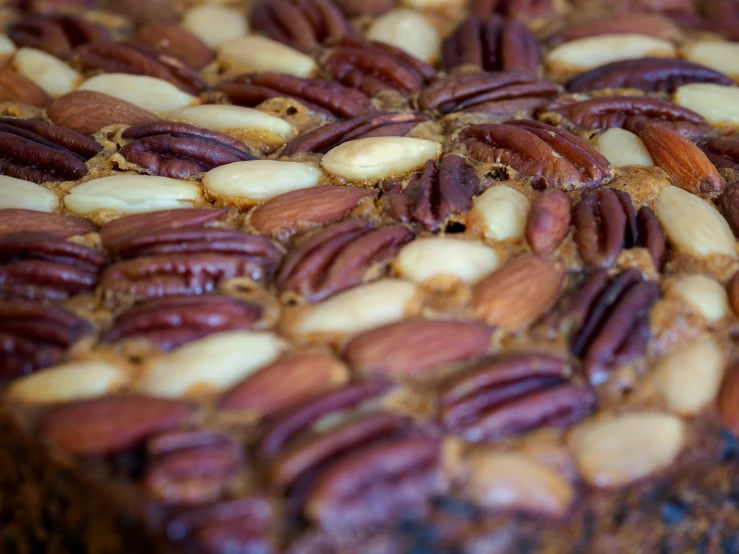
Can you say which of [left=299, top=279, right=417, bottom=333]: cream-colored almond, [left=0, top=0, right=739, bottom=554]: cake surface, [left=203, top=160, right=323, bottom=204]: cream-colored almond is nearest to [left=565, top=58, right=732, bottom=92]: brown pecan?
[left=0, top=0, right=739, bottom=554]: cake surface

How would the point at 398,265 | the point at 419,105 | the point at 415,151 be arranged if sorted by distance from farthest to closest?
1. the point at 419,105
2. the point at 415,151
3. the point at 398,265

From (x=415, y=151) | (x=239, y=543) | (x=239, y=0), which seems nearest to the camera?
(x=239, y=543)

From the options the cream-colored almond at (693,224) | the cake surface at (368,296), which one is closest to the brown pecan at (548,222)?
the cake surface at (368,296)

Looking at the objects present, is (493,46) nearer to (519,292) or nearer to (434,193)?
(434,193)

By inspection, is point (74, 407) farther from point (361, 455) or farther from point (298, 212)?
point (298, 212)

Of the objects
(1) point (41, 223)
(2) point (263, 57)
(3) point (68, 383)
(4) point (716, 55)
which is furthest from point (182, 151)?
(4) point (716, 55)

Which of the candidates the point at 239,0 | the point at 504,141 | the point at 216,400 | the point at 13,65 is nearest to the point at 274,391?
the point at 216,400
